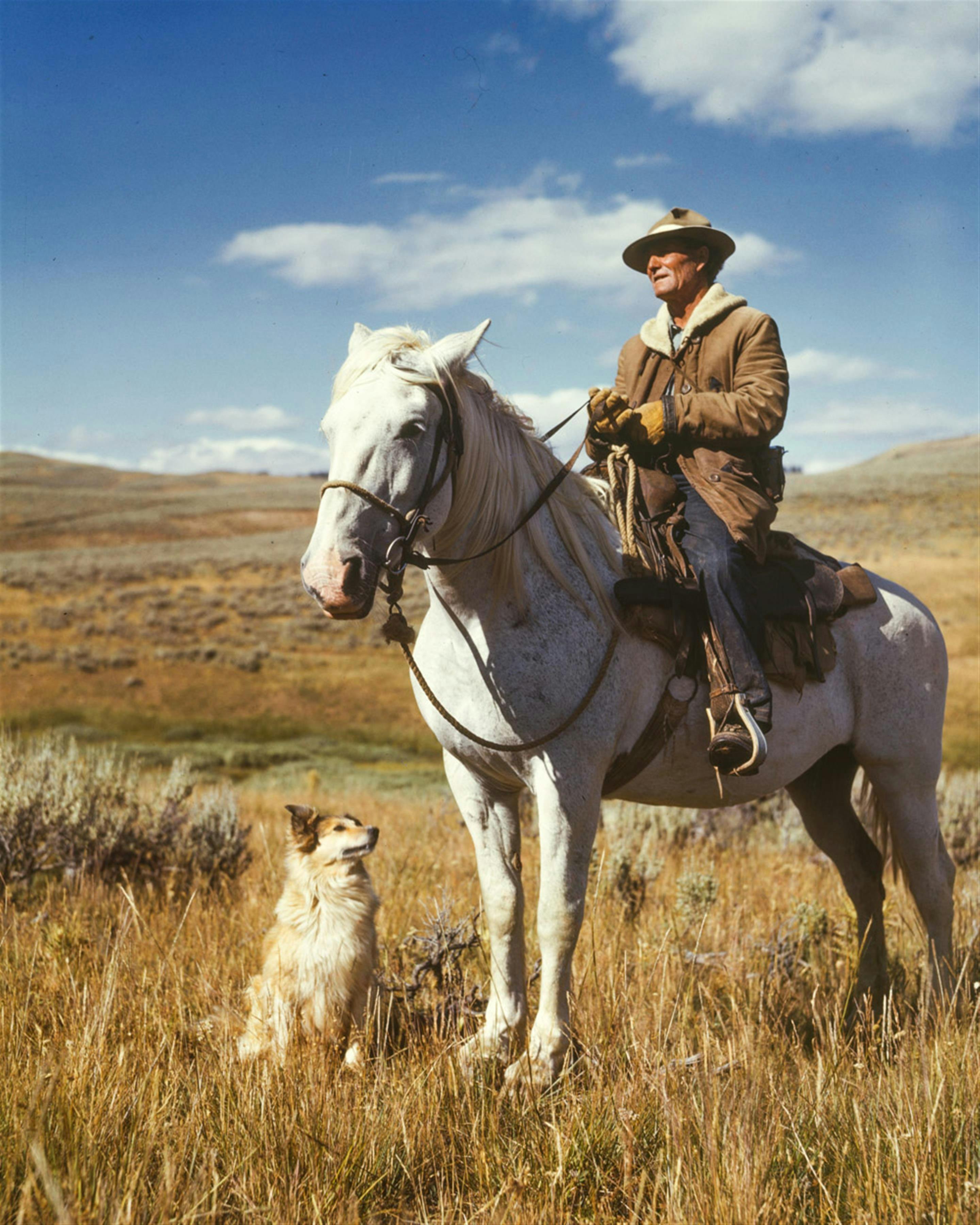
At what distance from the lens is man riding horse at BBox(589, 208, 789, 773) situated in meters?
3.69

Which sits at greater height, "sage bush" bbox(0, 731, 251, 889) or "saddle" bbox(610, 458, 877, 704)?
"saddle" bbox(610, 458, 877, 704)

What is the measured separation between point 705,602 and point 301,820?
2140 mm

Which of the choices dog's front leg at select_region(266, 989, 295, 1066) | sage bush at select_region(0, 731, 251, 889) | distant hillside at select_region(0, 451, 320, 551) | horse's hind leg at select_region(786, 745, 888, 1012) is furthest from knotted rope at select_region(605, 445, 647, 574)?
distant hillside at select_region(0, 451, 320, 551)

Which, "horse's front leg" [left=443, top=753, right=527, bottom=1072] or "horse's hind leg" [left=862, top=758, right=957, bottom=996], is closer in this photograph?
"horse's front leg" [left=443, top=753, right=527, bottom=1072]

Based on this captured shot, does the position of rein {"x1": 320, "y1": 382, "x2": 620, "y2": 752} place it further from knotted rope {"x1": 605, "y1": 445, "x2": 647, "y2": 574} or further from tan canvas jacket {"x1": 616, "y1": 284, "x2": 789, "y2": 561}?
tan canvas jacket {"x1": 616, "y1": 284, "x2": 789, "y2": 561}

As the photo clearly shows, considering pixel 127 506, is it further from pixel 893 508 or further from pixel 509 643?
pixel 509 643

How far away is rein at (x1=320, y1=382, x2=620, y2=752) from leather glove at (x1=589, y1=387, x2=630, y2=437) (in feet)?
0.59

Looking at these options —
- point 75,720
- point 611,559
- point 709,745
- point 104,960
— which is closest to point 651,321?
point 611,559

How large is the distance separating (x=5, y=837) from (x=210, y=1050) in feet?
11.8

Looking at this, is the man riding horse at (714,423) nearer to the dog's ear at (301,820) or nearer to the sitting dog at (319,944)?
the sitting dog at (319,944)

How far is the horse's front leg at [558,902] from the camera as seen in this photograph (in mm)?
3367

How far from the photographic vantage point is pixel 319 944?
3979 millimetres

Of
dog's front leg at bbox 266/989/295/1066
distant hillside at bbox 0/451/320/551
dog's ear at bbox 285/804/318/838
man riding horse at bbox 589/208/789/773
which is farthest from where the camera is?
distant hillside at bbox 0/451/320/551

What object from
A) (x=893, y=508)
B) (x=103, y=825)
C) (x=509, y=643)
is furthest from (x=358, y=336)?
(x=893, y=508)
